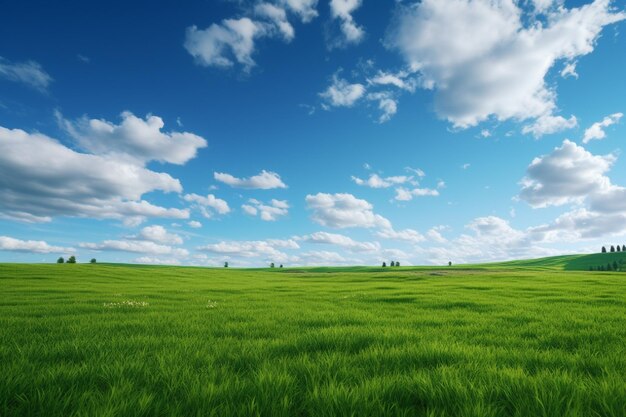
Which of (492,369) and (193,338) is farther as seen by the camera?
(193,338)

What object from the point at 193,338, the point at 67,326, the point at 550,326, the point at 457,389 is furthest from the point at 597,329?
the point at 67,326

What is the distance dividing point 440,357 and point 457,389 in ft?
5.51

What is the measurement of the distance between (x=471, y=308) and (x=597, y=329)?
223 inches

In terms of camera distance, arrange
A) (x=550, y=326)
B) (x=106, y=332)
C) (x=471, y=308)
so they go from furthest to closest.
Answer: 1. (x=471, y=308)
2. (x=550, y=326)
3. (x=106, y=332)

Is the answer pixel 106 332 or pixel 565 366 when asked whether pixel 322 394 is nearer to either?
pixel 565 366

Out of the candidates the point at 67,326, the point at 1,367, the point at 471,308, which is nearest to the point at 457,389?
the point at 1,367

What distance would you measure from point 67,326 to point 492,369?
9.65 metres

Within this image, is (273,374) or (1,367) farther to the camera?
(1,367)

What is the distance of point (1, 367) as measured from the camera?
4.68 m

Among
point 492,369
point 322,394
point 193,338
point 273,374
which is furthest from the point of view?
point 193,338

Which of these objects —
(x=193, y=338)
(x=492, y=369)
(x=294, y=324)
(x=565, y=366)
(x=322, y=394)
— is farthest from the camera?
(x=294, y=324)

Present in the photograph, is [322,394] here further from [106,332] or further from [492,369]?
[106,332]

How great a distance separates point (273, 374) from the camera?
419cm

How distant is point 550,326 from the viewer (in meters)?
8.52
